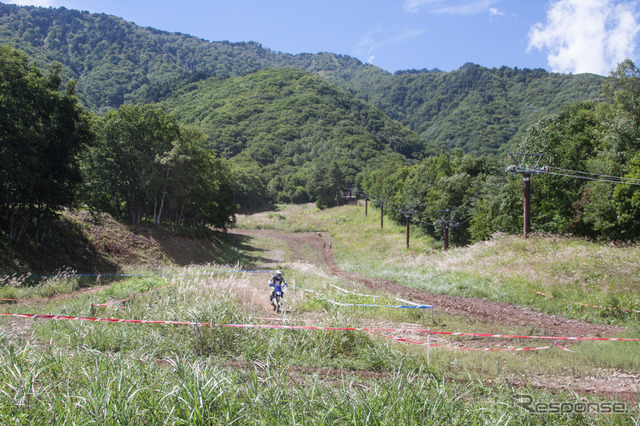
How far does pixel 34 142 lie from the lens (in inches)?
756

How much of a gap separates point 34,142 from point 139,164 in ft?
49.2

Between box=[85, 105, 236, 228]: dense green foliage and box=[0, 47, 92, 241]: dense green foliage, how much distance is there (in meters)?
11.4

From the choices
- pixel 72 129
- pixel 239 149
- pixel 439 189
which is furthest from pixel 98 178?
pixel 239 149

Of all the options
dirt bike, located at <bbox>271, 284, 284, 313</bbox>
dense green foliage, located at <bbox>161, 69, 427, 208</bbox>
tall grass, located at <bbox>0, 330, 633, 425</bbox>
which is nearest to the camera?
tall grass, located at <bbox>0, 330, 633, 425</bbox>

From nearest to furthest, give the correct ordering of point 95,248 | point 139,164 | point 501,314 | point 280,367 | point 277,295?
point 280,367 < point 277,295 < point 501,314 < point 95,248 < point 139,164

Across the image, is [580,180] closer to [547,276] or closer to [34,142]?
[547,276]

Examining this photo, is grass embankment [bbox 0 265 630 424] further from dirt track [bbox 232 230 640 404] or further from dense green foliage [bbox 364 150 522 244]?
dense green foliage [bbox 364 150 522 244]

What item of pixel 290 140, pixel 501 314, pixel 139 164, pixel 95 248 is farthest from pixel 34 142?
pixel 290 140

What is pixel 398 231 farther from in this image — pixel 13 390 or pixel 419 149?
pixel 419 149

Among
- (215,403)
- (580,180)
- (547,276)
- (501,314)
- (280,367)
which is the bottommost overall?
(501,314)

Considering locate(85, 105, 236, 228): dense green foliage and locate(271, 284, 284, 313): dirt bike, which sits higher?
locate(85, 105, 236, 228): dense green foliage

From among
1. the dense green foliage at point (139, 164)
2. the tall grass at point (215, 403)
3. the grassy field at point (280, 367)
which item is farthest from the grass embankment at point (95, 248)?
the tall grass at point (215, 403)

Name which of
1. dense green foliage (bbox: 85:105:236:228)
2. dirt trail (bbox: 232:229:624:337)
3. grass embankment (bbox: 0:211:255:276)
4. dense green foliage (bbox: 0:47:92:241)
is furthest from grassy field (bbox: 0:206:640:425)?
dense green foliage (bbox: 85:105:236:228)

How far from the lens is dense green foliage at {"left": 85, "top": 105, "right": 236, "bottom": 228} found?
3291 cm
